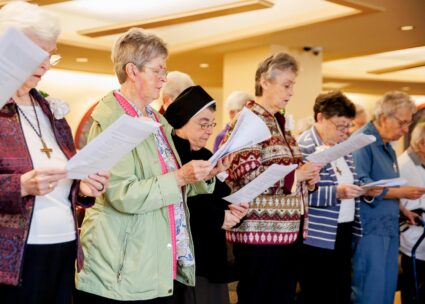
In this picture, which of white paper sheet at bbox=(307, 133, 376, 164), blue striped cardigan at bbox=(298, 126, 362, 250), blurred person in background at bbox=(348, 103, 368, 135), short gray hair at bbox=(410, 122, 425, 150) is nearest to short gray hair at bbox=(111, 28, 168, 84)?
white paper sheet at bbox=(307, 133, 376, 164)

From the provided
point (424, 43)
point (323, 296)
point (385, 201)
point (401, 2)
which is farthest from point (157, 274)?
point (424, 43)

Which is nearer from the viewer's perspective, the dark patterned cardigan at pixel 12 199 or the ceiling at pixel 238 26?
the dark patterned cardigan at pixel 12 199

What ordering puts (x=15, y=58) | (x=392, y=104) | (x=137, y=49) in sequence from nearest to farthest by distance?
Answer: 1. (x=15, y=58)
2. (x=137, y=49)
3. (x=392, y=104)

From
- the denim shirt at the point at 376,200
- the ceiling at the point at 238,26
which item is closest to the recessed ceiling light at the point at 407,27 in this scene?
the ceiling at the point at 238,26

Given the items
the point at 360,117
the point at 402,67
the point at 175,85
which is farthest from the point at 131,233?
the point at 402,67

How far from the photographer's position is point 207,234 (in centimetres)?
255

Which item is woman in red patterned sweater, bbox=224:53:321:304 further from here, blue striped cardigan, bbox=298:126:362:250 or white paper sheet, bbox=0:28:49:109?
white paper sheet, bbox=0:28:49:109

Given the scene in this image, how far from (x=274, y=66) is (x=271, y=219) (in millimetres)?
764

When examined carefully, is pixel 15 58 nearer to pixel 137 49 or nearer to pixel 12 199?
pixel 12 199

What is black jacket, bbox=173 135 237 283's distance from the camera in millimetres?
2521

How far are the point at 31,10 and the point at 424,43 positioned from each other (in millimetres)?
6983

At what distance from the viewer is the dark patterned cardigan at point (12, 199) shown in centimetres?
154

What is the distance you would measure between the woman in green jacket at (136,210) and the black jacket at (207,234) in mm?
352

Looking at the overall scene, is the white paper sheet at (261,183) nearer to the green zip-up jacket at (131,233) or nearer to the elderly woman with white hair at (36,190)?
the green zip-up jacket at (131,233)
